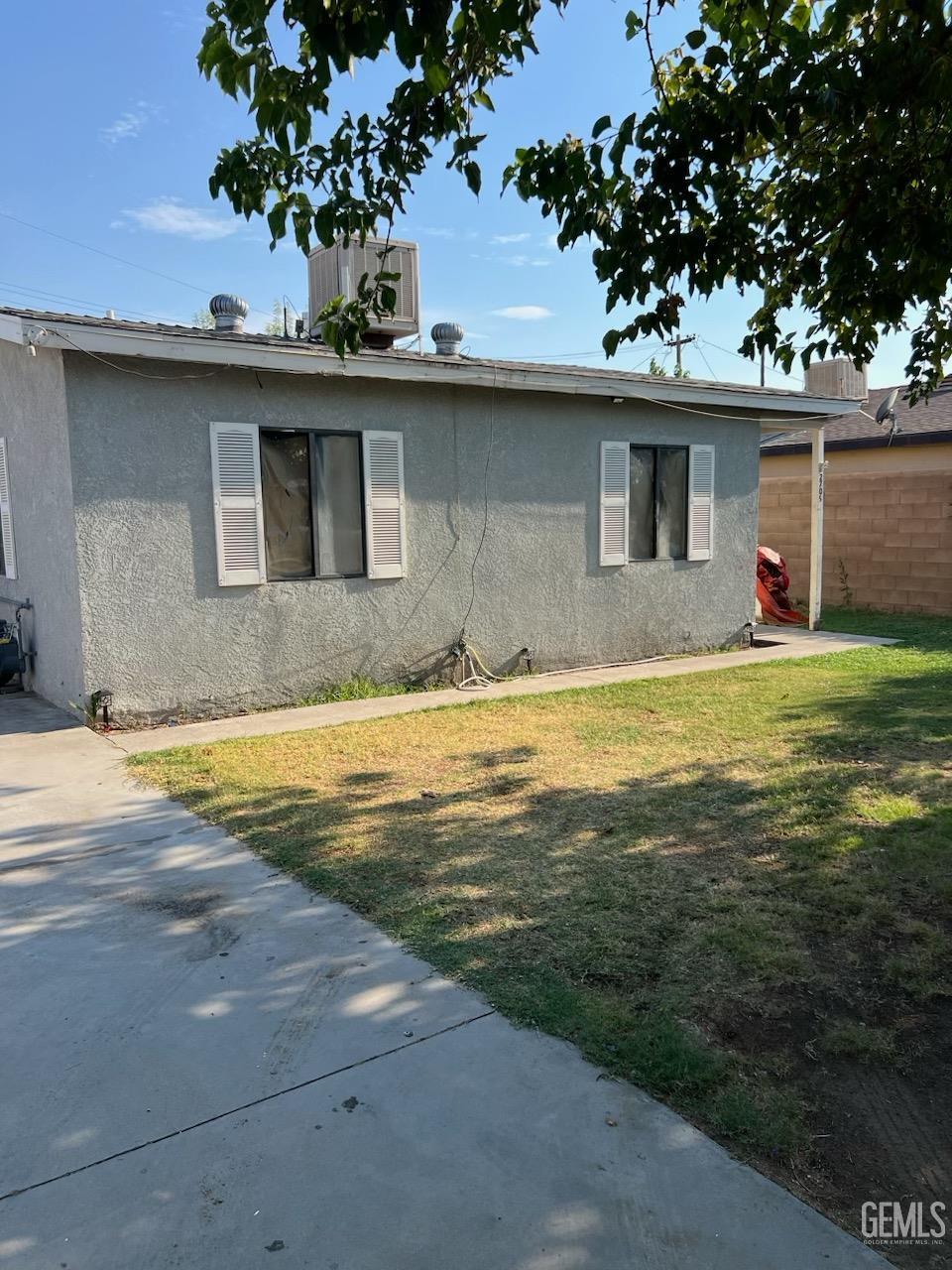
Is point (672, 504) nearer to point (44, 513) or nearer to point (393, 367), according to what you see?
point (393, 367)

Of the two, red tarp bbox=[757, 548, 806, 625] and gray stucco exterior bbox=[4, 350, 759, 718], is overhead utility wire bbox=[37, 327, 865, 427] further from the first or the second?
red tarp bbox=[757, 548, 806, 625]

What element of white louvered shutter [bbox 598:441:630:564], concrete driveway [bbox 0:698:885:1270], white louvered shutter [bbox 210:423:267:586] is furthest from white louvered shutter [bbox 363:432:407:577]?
concrete driveway [bbox 0:698:885:1270]

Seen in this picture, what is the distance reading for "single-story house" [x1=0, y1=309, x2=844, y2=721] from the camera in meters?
7.19

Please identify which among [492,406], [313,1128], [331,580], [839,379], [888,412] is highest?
[839,379]

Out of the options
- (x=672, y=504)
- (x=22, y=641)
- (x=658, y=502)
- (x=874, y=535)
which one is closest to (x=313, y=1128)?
(x=22, y=641)

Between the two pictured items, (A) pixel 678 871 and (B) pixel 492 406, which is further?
(B) pixel 492 406

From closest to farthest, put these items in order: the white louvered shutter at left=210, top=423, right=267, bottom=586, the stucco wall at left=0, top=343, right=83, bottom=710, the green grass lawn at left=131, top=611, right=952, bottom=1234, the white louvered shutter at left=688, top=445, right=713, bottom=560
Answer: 1. the green grass lawn at left=131, top=611, right=952, bottom=1234
2. the stucco wall at left=0, top=343, right=83, bottom=710
3. the white louvered shutter at left=210, top=423, right=267, bottom=586
4. the white louvered shutter at left=688, top=445, right=713, bottom=560

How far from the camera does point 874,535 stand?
597 inches

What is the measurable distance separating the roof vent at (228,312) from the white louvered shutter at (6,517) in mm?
2295

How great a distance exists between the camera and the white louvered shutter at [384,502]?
845cm

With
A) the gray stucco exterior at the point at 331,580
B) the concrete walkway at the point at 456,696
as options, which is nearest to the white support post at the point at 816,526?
the concrete walkway at the point at 456,696

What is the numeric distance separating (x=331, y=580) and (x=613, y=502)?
3.55 meters

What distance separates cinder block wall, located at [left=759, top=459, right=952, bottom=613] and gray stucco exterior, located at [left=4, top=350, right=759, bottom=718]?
471 centimetres

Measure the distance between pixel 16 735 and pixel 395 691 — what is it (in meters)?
3.30
